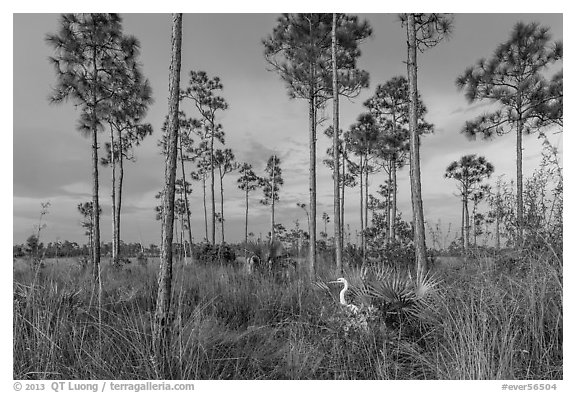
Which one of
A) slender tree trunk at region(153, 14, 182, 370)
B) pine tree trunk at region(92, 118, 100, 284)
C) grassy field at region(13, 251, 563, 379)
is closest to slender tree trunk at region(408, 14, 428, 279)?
grassy field at region(13, 251, 563, 379)

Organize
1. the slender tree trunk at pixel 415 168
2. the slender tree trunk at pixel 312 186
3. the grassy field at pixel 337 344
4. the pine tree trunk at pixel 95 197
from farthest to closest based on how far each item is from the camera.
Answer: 1. the pine tree trunk at pixel 95 197
2. the slender tree trunk at pixel 312 186
3. the slender tree trunk at pixel 415 168
4. the grassy field at pixel 337 344

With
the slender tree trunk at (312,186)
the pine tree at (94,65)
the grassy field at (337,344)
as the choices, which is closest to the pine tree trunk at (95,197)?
the pine tree at (94,65)

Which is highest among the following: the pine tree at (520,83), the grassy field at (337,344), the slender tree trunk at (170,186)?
the pine tree at (520,83)

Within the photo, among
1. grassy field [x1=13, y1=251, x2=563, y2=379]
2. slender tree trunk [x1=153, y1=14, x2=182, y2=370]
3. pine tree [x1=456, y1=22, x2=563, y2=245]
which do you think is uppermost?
pine tree [x1=456, y1=22, x2=563, y2=245]

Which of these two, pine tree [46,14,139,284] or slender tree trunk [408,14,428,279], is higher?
pine tree [46,14,139,284]

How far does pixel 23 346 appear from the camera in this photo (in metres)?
4.20

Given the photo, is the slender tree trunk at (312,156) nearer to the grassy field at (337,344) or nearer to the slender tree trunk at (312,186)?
the slender tree trunk at (312,186)

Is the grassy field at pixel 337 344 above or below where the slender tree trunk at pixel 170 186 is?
below

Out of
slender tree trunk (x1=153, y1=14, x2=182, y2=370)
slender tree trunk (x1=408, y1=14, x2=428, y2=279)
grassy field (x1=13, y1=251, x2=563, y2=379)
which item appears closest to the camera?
grassy field (x1=13, y1=251, x2=563, y2=379)

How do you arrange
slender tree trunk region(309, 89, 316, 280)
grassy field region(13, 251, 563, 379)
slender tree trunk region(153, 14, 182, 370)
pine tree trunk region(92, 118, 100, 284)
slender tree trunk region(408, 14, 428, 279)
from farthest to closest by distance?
pine tree trunk region(92, 118, 100, 284) → slender tree trunk region(309, 89, 316, 280) → slender tree trunk region(408, 14, 428, 279) → slender tree trunk region(153, 14, 182, 370) → grassy field region(13, 251, 563, 379)

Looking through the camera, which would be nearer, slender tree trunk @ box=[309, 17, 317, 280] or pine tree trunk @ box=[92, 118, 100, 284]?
slender tree trunk @ box=[309, 17, 317, 280]

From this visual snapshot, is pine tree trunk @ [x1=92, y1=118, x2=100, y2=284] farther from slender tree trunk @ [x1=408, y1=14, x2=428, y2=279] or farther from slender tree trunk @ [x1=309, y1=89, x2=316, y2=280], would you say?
slender tree trunk @ [x1=408, y1=14, x2=428, y2=279]

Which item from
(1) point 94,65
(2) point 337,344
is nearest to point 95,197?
(1) point 94,65
